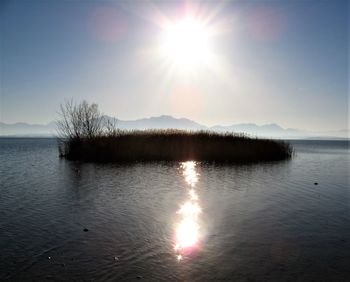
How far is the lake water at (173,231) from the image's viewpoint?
6480 millimetres

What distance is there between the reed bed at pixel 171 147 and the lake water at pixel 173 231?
12963 millimetres

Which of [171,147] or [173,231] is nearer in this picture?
[173,231]

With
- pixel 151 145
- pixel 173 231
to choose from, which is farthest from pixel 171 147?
pixel 173 231

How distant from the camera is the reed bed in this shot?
3031cm

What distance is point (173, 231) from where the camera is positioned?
9156 mm

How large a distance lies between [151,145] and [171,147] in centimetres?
224

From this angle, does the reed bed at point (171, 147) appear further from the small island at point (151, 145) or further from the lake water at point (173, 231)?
the lake water at point (173, 231)

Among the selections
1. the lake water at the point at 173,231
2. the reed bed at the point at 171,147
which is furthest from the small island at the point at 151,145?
the lake water at the point at 173,231

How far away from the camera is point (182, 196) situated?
1411cm

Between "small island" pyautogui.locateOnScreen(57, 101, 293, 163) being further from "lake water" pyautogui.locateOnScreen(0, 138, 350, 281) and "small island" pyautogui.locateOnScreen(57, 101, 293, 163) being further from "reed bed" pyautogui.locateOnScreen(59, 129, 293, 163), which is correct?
"lake water" pyautogui.locateOnScreen(0, 138, 350, 281)

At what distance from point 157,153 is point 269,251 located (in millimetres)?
24291

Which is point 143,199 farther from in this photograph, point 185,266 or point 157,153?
point 157,153

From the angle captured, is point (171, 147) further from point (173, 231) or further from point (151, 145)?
point (173, 231)

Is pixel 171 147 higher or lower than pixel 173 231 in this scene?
higher
